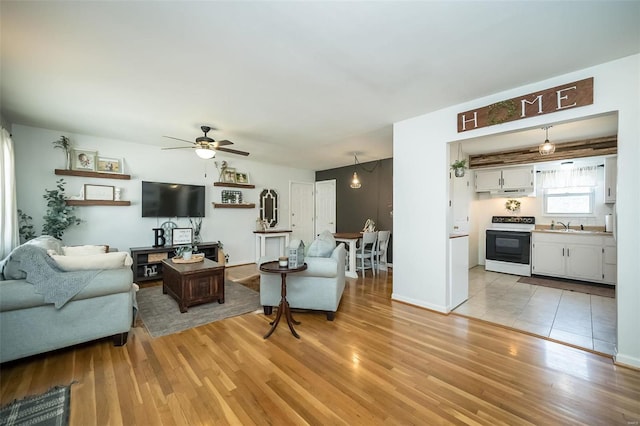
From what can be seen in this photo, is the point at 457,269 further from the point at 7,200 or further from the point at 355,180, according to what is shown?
the point at 7,200

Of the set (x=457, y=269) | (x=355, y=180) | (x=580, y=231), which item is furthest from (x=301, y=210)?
(x=580, y=231)

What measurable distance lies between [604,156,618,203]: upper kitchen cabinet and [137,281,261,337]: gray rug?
627 cm

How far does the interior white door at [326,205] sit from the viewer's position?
23.9 ft

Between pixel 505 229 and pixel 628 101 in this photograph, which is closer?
pixel 628 101

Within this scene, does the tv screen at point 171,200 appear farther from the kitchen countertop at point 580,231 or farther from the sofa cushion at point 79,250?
the kitchen countertop at point 580,231

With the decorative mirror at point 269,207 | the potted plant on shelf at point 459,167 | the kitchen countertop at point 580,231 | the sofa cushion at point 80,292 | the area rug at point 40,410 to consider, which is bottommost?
the area rug at point 40,410

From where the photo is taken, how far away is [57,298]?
2.11 m

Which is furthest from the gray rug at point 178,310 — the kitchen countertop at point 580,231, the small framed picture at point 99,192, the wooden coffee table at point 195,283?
the kitchen countertop at point 580,231

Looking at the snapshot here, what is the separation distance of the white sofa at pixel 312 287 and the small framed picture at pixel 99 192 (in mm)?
3545

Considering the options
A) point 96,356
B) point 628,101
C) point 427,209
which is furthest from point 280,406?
point 628,101

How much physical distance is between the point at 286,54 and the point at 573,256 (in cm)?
592

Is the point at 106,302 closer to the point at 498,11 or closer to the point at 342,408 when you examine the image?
the point at 342,408

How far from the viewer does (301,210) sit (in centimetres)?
743

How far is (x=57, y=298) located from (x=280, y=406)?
2093 millimetres
